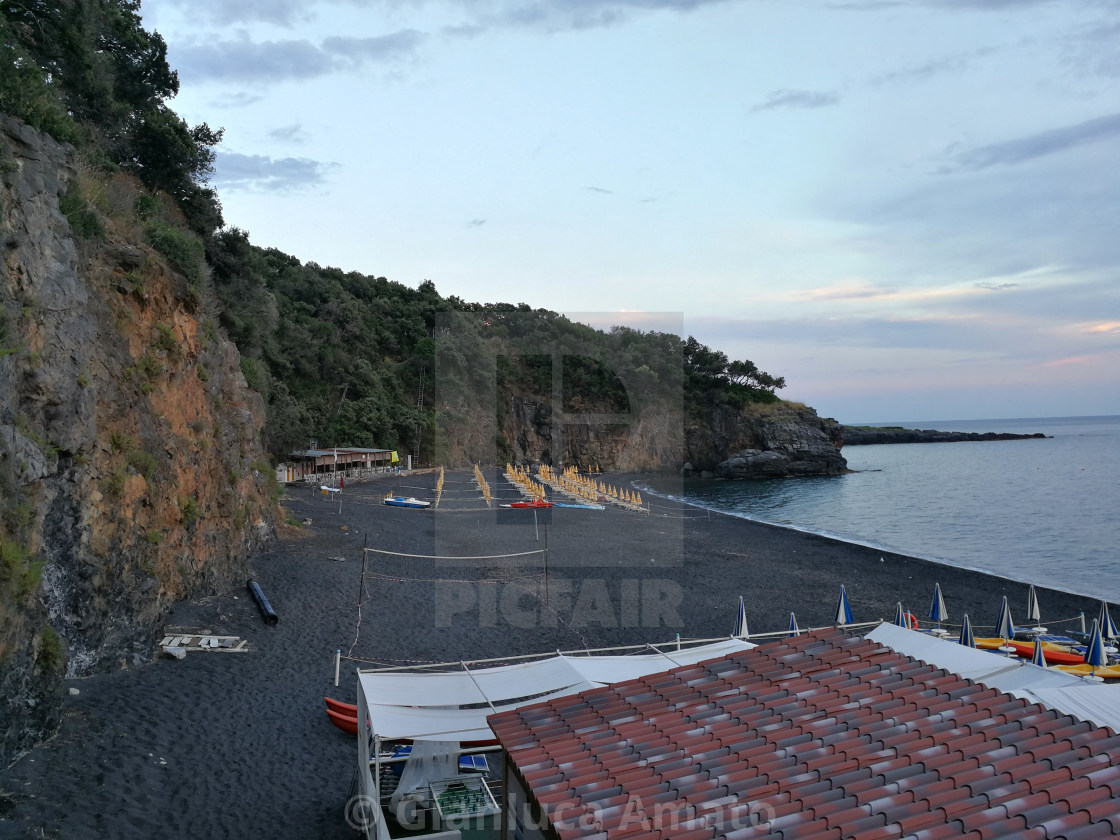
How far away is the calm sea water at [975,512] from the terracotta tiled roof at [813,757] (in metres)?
23.4

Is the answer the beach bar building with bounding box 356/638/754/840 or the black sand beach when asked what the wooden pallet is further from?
the beach bar building with bounding box 356/638/754/840

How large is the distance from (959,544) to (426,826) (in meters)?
33.1

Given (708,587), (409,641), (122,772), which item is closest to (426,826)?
(122,772)

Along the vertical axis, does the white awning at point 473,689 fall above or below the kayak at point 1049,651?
above

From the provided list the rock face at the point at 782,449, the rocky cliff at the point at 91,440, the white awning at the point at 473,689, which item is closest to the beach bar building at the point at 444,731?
the white awning at the point at 473,689

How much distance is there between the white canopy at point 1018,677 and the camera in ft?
18.9

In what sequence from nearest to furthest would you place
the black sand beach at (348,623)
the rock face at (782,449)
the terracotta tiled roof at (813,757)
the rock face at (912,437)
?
the terracotta tiled roof at (813,757) < the black sand beach at (348,623) < the rock face at (782,449) < the rock face at (912,437)

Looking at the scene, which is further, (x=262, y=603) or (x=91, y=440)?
(x=262, y=603)

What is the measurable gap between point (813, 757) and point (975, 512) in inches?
1825

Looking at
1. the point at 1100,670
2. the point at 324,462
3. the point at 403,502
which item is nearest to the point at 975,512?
the point at 403,502

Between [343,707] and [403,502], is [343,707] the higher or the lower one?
the lower one

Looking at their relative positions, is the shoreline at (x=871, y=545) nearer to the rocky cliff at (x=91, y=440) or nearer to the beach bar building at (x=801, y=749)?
the beach bar building at (x=801, y=749)

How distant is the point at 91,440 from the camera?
11.1 metres

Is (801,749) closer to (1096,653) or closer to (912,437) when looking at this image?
(1096,653)
